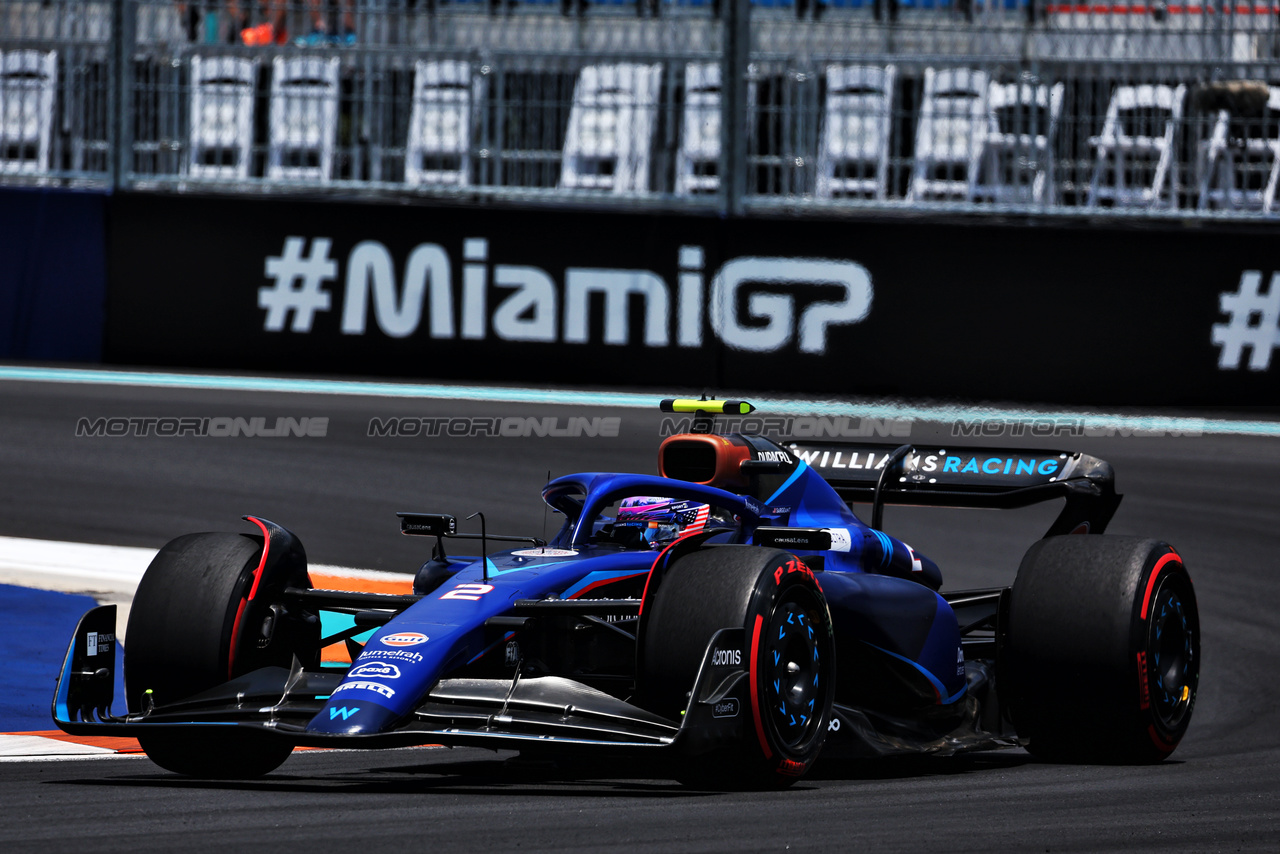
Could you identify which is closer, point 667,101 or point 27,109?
point 667,101

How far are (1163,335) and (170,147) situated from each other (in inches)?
240

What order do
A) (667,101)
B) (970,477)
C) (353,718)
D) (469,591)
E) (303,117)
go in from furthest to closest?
(303,117), (667,101), (970,477), (469,591), (353,718)

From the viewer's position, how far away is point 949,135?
11383 mm

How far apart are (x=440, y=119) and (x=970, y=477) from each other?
5258 mm

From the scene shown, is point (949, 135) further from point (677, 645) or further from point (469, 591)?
point (677, 645)

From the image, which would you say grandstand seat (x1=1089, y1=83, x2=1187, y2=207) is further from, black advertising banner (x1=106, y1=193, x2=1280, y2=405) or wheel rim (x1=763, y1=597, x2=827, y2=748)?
wheel rim (x1=763, y1=597, x2=827, y2=748)

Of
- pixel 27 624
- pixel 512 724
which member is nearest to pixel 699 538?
pixel 512 724

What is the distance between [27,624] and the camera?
8328 mm

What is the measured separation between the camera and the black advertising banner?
10.7 meters

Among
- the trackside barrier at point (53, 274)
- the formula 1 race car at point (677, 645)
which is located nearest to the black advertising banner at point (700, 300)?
the trackside barrier at point (53, 274)

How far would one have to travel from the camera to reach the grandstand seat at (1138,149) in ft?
36.5

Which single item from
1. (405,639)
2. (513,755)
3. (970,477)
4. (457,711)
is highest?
(970,477)

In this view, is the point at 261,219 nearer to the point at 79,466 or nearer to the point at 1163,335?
the point at 79,466

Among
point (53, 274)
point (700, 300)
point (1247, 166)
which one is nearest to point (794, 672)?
point (700, 300)
